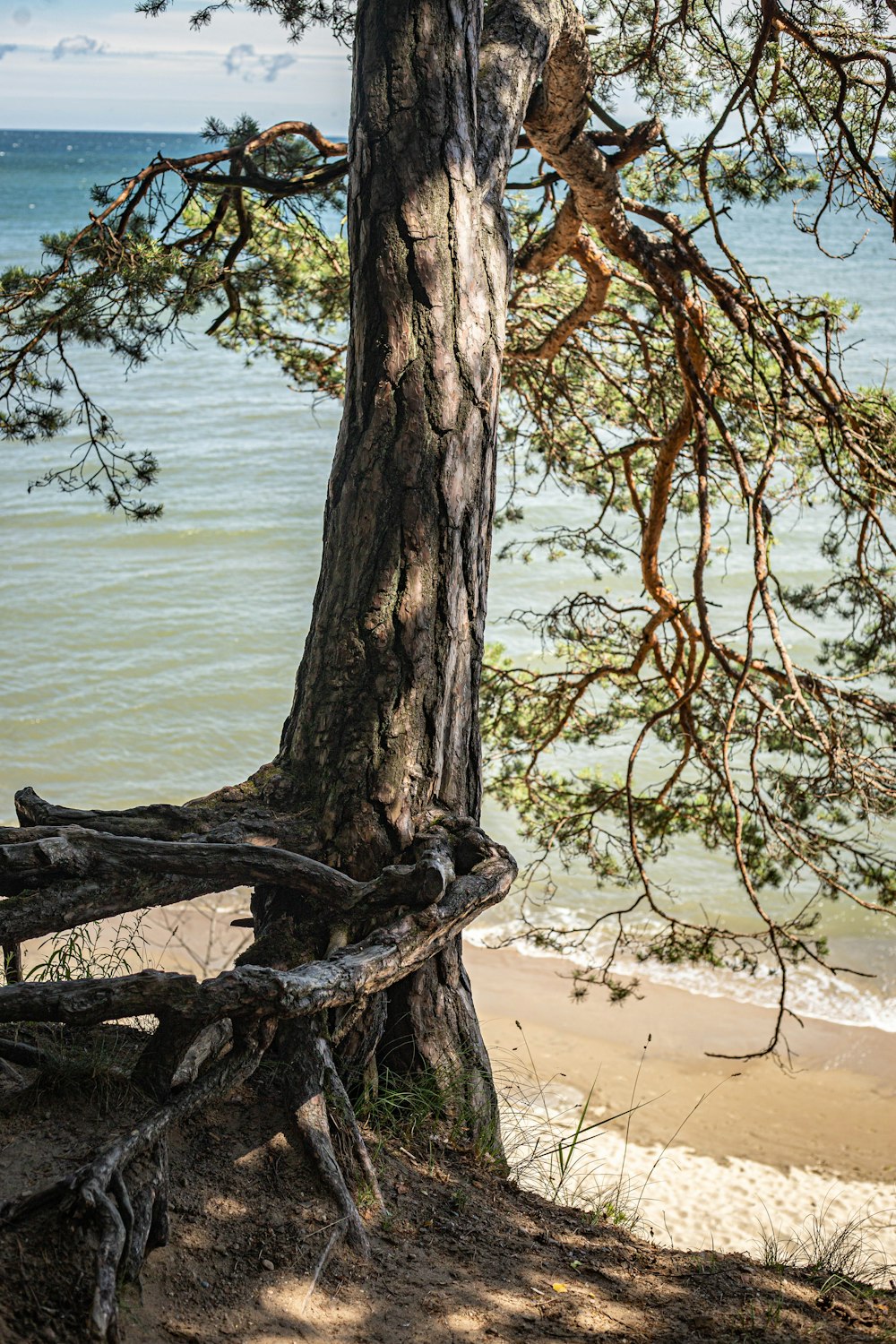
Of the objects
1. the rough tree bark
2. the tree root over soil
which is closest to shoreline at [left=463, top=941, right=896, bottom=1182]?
the rough tree bark

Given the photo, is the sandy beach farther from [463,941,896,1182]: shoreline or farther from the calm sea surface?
the calm sea surface

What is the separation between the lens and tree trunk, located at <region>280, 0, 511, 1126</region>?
2.58m

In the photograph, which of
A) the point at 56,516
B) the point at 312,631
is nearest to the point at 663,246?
the point at 312,631

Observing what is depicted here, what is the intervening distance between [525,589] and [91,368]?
1550cm

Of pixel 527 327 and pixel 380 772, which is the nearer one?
pixel 380 772

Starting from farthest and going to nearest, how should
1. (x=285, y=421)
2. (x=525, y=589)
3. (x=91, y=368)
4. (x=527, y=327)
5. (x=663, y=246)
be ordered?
(x=91, y=368) < (x=285, y=421) < (x=525, y=589) < (x=527, y=327) < (x=663, y=246)

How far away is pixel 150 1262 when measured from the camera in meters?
1.82

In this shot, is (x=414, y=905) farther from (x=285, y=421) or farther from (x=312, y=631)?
(x=285, y=421)

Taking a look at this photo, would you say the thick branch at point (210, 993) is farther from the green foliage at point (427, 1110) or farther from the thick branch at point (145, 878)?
the green foliage at point (427, 1110)

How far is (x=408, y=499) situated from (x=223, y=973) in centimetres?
118

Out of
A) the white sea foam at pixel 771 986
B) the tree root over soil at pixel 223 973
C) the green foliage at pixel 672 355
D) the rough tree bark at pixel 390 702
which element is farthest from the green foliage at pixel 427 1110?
the white sea foam at pixel 771 986

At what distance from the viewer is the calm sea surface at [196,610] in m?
8.62

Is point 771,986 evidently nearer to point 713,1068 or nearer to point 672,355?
point 713,1068


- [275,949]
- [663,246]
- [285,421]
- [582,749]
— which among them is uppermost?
[285,421]
